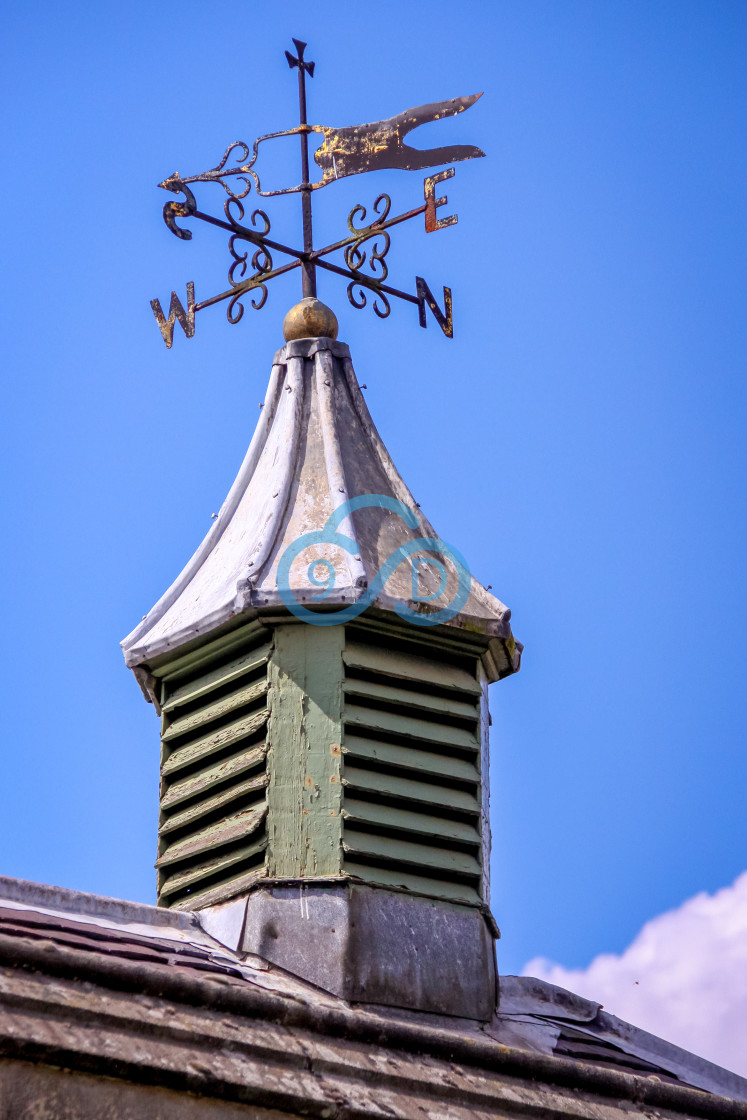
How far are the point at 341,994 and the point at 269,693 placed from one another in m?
1.85

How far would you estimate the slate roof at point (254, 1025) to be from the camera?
718 cm

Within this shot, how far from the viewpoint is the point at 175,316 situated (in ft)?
39.6

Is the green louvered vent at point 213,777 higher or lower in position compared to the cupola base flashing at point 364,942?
higher

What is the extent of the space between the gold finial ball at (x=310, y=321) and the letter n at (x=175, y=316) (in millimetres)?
630

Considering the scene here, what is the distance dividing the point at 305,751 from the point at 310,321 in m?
3.30

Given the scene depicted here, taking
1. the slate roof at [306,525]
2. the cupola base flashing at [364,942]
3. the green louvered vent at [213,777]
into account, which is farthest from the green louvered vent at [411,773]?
the green louvered vent at [213,777]

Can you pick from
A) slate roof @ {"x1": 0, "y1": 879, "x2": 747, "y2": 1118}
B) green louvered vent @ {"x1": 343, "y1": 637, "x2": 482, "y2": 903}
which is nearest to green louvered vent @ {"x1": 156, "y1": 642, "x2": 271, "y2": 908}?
slate roof @ {"x1": 0, "y1": 879, "x2": 747, "y2": 1118}

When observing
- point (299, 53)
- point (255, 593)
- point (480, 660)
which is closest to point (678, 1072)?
point (480, 660)

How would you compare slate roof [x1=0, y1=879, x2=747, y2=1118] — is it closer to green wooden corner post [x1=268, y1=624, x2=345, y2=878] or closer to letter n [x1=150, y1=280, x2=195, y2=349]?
green wooden corner post [x1=268, y1=624, x2=345, y2=878]

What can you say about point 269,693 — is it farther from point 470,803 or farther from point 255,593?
point 470,803

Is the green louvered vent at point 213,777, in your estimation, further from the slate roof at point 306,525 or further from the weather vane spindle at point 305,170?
the weather vane spindle at point 305,170

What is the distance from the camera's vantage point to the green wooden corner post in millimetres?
9695

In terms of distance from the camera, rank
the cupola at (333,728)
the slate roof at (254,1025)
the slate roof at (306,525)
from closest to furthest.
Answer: the slate roof at (254,1025), the cupola at (333,728), the slate roof at (306,525)

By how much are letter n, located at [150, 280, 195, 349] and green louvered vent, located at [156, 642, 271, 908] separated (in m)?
2.48
